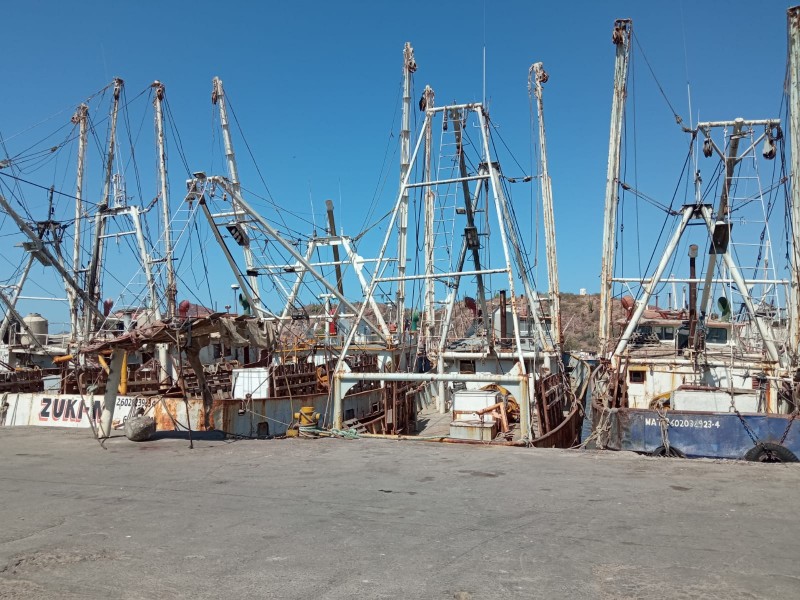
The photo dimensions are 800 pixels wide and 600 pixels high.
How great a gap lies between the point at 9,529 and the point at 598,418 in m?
13.2

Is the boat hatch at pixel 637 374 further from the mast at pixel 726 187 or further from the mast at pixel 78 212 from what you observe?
the mast at pixel 78 212

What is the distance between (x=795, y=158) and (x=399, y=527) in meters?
15.3

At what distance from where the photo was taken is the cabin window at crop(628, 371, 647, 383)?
1931cm

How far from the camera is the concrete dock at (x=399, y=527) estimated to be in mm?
5848

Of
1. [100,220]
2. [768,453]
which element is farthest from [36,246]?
[768,453]

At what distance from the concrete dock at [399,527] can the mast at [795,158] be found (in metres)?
6.79

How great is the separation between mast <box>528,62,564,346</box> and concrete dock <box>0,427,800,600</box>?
16.9 m

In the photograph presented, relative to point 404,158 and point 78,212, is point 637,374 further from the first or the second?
point 78,212

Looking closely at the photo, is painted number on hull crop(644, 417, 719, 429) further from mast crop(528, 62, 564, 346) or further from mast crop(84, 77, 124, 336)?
mast crop(84, 77, 124, 336)

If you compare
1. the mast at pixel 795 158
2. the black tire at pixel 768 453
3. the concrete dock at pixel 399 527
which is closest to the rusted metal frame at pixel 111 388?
the concrete dock at pixel 399 527

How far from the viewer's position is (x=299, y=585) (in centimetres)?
581

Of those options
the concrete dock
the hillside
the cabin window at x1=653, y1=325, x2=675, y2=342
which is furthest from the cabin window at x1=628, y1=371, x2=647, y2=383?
the hillside

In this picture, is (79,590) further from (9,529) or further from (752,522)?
(752,522)

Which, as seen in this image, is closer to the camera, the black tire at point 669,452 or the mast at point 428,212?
the black tire at point 669,452
